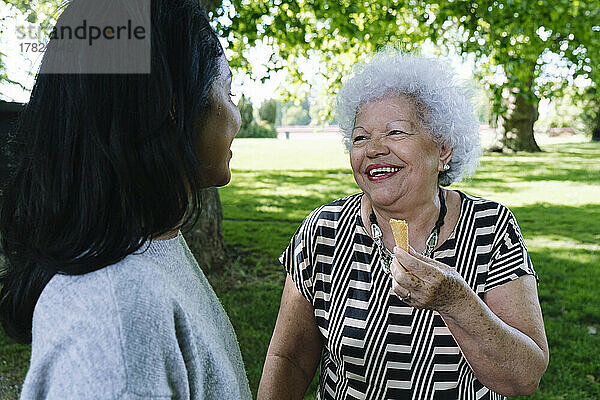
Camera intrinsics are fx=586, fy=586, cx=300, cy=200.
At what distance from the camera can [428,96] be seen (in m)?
2.01

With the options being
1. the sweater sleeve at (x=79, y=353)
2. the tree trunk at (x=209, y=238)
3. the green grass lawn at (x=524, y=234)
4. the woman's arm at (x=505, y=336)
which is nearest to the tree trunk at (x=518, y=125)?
Result: the green grass lawn at (x=524, y=234)

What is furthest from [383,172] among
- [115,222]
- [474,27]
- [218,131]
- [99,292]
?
[474,27]

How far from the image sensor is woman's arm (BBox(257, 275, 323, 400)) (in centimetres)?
202

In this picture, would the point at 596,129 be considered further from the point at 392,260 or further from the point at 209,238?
the point at 392,260

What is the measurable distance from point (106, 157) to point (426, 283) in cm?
90

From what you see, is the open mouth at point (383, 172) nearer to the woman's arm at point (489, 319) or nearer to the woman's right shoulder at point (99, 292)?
the woman's arm at point (489, 319)

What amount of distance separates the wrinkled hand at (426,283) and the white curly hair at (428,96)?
628 mm

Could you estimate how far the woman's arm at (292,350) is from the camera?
2021mm

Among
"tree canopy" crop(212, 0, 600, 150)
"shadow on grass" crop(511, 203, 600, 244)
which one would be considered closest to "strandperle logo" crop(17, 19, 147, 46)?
"tree canopy" crop(212, 0, 600, 150)

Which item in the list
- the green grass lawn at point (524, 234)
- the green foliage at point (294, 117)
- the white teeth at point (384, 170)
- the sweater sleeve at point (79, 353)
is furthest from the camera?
the green foliage at point (294, 117)

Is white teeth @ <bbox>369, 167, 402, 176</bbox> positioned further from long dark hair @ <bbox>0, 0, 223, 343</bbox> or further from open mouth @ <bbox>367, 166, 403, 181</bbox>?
long dark hair @ <bbox>0, 0, 223, 343</bbox>

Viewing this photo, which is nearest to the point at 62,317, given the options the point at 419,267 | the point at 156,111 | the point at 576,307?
the point at 156,111

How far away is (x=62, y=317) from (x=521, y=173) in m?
15.9

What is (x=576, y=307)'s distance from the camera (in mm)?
5500
